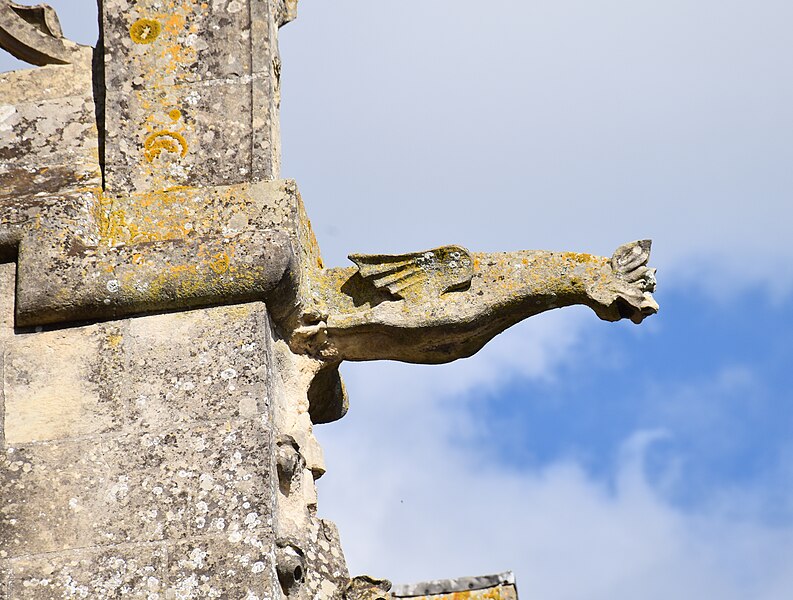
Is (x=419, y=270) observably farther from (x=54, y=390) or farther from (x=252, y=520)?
(x=54, y=390)

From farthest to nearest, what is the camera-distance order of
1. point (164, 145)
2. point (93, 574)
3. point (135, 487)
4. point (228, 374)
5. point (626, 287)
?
point (164, 145)
point (626, 287)
point (228, 374)
point (135, 487)
point (93, 574)

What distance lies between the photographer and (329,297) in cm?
789

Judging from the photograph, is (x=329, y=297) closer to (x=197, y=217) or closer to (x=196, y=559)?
(x=197, y=217)

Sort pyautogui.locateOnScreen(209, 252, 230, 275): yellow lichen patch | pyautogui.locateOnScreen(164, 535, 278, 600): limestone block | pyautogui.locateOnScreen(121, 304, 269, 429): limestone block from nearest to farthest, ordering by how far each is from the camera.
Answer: pyautogui.locateOnScreen(164, 535, 278, 600): limestone block → pyautogui.locateOnScreen(121, 304, 269, 429): limestone block → pyautogui.locateOnScreen(209, 252, 230, 275): yellow lichen patch

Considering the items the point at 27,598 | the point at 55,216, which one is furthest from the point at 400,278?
the point at 27,598

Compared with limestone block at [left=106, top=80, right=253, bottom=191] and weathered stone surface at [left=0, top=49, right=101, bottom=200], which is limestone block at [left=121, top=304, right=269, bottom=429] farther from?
weathered stone surface at [left=0, top=49, right=101, bottom=200]

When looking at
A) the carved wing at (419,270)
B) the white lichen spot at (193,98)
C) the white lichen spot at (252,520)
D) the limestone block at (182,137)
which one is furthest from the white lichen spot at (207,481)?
the white lichen spot at (193,98)

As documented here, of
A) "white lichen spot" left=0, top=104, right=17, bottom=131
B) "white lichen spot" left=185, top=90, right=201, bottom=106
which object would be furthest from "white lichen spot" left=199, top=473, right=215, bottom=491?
"white lichen spot" left=0, top=104, right=17, bottom=131

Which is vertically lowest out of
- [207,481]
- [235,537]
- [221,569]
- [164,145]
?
[221,569]

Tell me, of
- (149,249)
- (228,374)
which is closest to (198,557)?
(228,374)

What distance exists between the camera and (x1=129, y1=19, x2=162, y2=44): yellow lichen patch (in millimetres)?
8133

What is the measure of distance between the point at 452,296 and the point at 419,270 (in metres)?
0.16

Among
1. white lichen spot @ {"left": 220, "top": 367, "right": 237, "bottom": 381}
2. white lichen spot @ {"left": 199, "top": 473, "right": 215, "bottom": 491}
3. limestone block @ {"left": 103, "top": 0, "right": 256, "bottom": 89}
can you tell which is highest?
limestone block @ {"left": 103, "top": 0, "right": 256, "bottom": 89}

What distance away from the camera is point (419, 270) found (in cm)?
786
